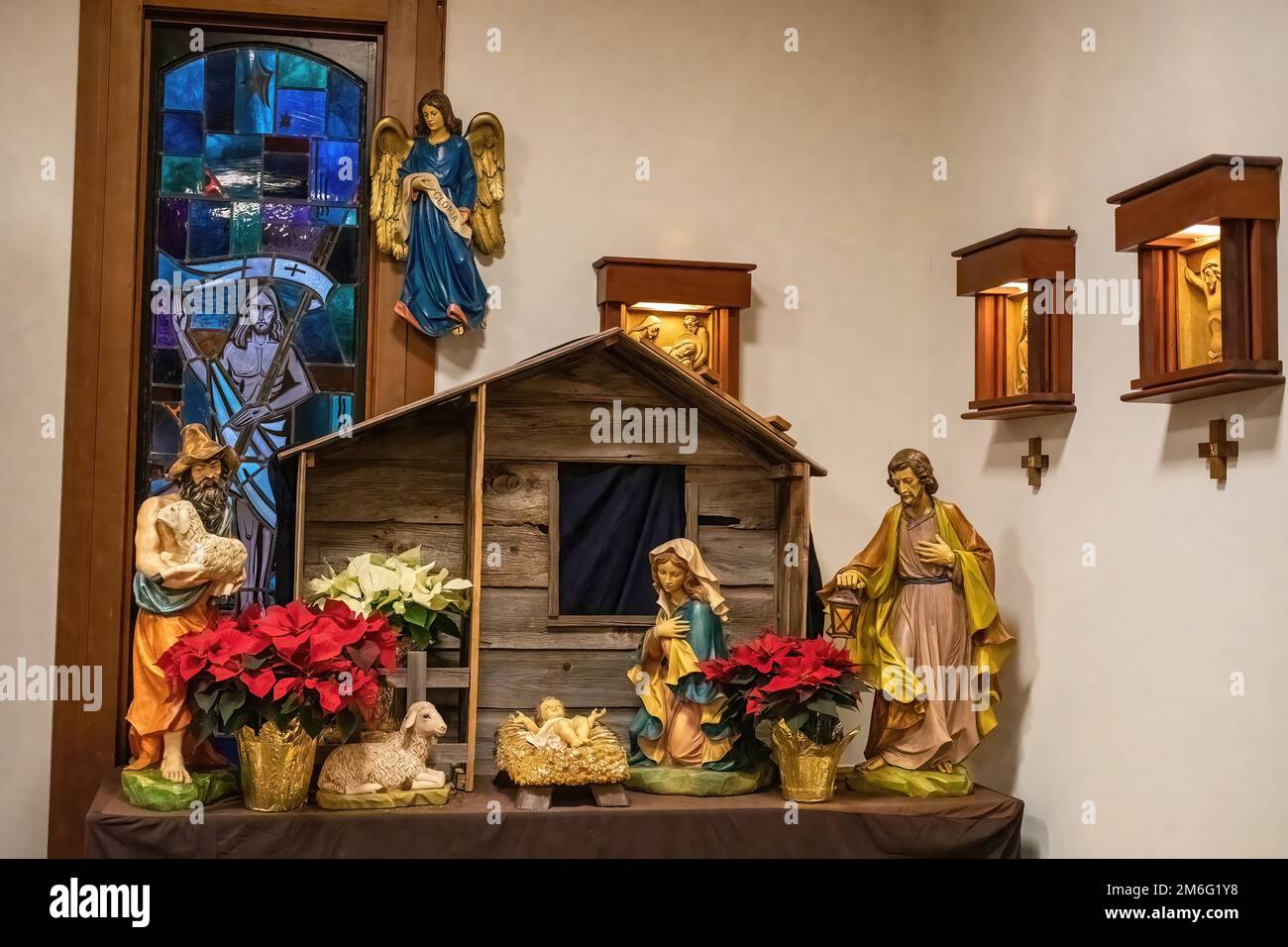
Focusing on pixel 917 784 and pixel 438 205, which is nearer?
pixel 917 784

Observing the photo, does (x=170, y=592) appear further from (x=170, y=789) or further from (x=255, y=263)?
(x=255, y=263)

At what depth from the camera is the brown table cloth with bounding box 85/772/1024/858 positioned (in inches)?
163

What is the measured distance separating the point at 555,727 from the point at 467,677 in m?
0.35

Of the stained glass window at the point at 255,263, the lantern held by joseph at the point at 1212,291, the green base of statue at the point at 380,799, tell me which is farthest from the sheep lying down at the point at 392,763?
the lantern held by joseph at the point at 1212,291

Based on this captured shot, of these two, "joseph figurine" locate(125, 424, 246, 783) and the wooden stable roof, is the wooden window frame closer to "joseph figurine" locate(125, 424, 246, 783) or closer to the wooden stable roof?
the wooden stable roof

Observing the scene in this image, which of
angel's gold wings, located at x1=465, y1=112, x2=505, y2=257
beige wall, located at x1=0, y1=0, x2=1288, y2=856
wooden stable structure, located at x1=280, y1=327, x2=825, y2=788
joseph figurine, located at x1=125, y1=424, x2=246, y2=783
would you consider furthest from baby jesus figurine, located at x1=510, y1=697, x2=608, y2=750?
angel's gold wings, located at x1=465, y1=112, x2=505, y2=257

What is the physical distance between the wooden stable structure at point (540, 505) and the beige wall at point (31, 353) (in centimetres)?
104

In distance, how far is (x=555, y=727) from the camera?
4566 mm

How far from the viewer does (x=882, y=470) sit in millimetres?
5941

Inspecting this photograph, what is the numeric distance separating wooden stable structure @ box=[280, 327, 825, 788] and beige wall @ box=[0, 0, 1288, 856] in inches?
22.7

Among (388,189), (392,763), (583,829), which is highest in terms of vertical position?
(388,189)

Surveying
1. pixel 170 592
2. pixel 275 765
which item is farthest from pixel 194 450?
pixel 275 765

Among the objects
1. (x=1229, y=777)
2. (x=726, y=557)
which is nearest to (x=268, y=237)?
(x=726, y=557)
